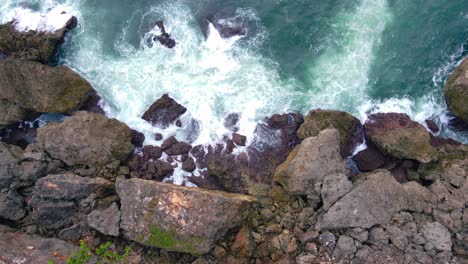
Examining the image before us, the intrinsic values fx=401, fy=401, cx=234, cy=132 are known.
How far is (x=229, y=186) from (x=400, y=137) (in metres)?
14.8

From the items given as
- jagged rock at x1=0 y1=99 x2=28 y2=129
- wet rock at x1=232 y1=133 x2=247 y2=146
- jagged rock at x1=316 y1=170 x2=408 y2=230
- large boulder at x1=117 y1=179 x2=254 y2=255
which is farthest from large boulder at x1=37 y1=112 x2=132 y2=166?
jagged rock at x1=316 y1=170 x2=408 y2=230

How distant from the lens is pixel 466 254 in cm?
2814

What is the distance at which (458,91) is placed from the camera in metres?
33.4

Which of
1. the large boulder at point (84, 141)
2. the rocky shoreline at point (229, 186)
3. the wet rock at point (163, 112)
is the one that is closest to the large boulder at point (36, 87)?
the rocky shoreline at point (229, 186)

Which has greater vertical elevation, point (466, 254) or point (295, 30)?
point (295, 30)

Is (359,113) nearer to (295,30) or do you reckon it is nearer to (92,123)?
(295,30)

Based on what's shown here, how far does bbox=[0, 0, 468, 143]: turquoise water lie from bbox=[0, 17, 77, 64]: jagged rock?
5.11ft

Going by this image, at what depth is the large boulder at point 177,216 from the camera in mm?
28781

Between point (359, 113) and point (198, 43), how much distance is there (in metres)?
16.7

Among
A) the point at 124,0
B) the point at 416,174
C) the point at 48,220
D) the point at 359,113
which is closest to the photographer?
the point at 48,220

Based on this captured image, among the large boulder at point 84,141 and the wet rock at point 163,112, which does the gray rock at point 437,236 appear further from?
the large boulder at point 84,141

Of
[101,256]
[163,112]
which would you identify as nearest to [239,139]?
[163,112]

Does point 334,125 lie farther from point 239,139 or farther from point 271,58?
point 271,58

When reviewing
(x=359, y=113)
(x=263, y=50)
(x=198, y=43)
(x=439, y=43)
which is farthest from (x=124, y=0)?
(x=439, y=43)
